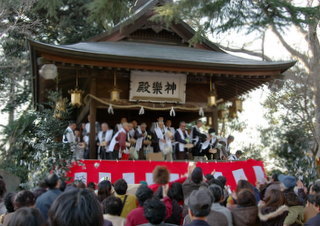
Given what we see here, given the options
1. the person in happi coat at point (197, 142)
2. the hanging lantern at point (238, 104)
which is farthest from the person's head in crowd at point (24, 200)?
the hanging lantern at point (238, 104)

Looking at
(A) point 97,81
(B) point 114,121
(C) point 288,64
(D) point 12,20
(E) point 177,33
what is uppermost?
(D) point 12,20

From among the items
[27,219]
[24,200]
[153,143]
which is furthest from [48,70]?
[27,219]

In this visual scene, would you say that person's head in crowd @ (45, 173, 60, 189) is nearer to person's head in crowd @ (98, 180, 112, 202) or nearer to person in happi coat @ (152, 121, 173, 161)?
person's head in crowd @ (98, 180, 112, 202)

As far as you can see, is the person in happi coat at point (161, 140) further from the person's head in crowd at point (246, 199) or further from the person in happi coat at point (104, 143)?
the person's head in crowd at point (246, 199)

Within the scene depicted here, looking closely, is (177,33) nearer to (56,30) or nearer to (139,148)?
(139,148)

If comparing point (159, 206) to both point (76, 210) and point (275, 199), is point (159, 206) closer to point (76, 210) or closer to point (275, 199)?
point (76, 210)

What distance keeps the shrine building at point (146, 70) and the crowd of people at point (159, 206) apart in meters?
5.05

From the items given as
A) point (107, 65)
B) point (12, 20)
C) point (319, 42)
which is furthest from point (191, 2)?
point (12, 20)

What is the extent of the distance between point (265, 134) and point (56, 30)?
13996 mm

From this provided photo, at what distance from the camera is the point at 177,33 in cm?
1193

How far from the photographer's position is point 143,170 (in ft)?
28.2

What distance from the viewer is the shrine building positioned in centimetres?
923

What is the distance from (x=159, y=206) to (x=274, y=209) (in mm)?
1421

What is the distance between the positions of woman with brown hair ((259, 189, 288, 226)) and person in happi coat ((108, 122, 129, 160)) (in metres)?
6.17
